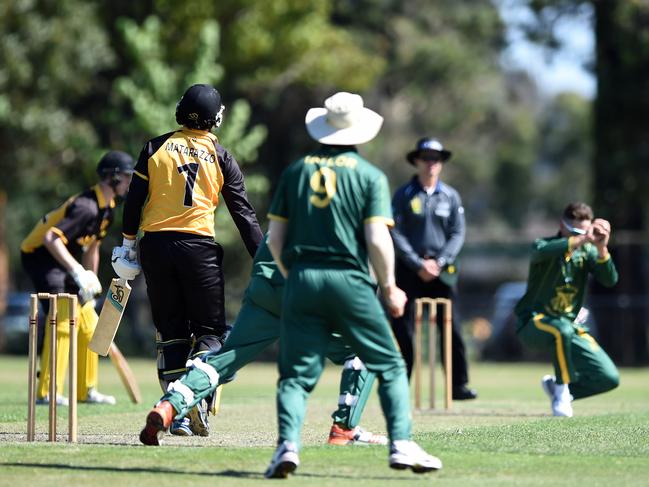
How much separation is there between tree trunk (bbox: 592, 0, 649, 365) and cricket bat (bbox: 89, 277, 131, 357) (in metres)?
17.6

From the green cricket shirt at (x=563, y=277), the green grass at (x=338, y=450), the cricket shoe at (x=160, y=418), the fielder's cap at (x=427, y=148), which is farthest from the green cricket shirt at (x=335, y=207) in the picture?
the fielder's cap at (x=427, y=148)

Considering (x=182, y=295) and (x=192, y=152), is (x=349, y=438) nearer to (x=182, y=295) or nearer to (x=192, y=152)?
(x=182, y=295)

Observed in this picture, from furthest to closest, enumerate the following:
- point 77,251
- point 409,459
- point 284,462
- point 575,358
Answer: point 77,251 < point 575,358 < point 409,459 < point 284,462

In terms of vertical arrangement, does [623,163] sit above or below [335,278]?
above

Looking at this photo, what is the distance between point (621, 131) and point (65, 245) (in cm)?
1705

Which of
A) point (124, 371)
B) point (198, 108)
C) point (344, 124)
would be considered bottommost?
point (124, 371)

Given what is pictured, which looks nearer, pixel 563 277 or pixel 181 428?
pixel 181 428

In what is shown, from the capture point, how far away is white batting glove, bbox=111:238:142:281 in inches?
352

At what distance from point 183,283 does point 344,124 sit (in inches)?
87.2

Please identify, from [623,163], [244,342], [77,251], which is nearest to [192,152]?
[244,342]

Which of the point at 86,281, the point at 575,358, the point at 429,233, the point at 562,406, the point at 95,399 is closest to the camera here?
the point at 86,281

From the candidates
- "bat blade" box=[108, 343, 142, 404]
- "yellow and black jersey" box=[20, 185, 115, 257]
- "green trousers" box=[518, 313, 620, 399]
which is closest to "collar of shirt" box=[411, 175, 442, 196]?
"green trousers" box=[518, 313, 620, 399]

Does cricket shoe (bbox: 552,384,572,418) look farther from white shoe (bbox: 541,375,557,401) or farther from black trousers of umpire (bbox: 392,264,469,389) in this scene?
black trousers of umpire (bbox: 392,264,469,389)

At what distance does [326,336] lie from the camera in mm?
7207
